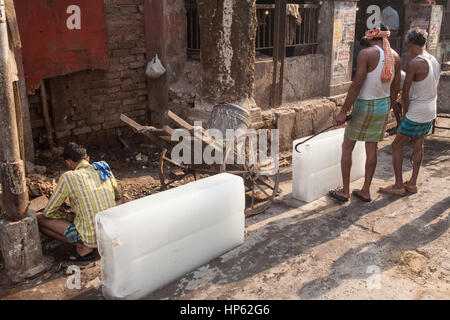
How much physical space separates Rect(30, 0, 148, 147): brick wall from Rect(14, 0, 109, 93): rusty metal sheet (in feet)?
0.62

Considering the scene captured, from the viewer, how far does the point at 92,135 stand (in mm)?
7105

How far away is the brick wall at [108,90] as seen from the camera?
664 cm

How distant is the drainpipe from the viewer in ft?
11.6

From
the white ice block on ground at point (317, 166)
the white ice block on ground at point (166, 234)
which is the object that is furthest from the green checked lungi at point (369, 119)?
the white ice block on ground at point (166, 234)

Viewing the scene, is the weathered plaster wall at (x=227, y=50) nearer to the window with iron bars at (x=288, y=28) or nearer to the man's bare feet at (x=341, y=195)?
the window with iron bars at (x=288, y=28)

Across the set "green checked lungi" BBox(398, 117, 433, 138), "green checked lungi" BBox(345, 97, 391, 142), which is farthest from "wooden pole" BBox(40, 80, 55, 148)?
"green checked lungi" BBox(398, 117, 433, 138)

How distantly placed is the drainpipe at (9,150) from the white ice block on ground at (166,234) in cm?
98

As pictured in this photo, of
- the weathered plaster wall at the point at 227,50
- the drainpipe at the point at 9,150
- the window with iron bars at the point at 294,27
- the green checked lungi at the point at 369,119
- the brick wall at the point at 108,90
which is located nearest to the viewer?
the drainpipe at the point at 9,150

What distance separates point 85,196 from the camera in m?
3.82

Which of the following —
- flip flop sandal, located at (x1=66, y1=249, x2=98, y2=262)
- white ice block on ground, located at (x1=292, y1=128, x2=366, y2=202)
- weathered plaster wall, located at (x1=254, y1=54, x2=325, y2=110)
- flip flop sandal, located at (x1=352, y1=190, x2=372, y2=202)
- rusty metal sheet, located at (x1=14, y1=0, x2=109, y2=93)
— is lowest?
flip flop sandal, located at (x1=66, y1=249, x2=98, y2=262)

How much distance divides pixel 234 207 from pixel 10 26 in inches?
104

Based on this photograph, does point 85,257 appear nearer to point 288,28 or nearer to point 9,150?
point 9,150

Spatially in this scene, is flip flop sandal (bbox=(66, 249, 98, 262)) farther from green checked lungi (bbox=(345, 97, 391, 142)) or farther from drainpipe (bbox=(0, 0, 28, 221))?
green checked lungi (bbox=(345, 97, 391, 142))

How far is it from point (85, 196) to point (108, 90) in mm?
3661
